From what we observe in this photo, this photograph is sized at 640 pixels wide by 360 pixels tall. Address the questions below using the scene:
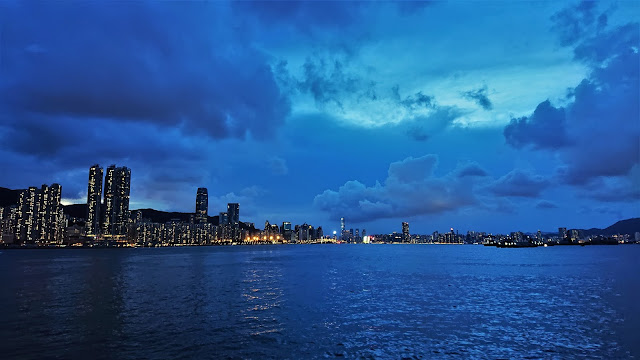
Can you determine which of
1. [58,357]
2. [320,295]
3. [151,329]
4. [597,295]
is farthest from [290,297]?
[597,295]

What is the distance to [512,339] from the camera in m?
33.5

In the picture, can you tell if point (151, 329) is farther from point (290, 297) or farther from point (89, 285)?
point (89, 285)

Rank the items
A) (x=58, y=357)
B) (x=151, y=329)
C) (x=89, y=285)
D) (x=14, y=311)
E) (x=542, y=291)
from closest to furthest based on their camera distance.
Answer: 1. (x=58, y=357)
2. (x=151, y=329)
3. (x=14, y=311)
4. (x=542, y=291)
5. (x=89, y=285)

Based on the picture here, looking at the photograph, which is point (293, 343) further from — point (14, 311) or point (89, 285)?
point (89, 285)

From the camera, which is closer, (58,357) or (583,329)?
(58,357)

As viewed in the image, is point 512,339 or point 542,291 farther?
point 542,291

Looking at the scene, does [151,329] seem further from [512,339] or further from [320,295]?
[512,339]

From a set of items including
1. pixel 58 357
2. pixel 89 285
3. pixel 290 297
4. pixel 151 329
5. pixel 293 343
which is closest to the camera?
pixel 58 357

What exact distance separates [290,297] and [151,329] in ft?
76.5

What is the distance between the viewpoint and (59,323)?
38.2m

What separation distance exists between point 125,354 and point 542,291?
2490 inches

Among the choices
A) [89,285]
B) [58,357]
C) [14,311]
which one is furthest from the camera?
[89,285]

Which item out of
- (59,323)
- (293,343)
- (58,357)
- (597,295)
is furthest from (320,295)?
(597,295)

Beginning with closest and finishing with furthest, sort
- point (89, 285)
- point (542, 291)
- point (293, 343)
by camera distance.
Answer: point (293, 343)
point (542, 291)
point (89, 285)
